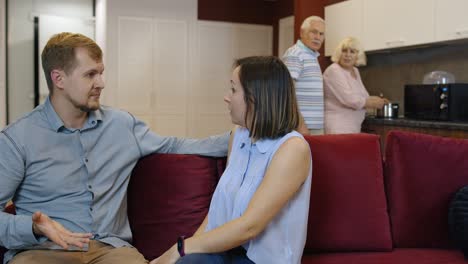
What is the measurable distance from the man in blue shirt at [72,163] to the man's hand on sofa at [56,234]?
0.42ft

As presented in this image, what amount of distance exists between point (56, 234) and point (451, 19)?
3499mm

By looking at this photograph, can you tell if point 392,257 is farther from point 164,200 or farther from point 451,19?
point 451,19

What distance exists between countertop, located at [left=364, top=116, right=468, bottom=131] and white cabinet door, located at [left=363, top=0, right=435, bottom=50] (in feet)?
2.33

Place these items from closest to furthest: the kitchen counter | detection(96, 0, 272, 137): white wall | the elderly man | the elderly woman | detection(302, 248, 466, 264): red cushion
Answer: detection(302, 248, 466, 264): red cushion
the kitchen counter
the elderly man
the elderly woman
detection(96, 0, 272, 137): white wall

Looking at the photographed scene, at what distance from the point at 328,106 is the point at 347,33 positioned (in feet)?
3.83

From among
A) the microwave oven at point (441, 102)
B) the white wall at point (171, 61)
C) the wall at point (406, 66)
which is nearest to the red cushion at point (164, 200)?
the microwave oven at point (441, 102)

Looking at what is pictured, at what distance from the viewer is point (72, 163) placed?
1.82 metres

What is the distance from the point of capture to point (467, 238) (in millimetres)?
1933

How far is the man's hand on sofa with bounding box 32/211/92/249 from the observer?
1533mm

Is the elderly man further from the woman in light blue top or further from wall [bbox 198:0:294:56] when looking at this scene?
wall [bbox 198:0:294:56]

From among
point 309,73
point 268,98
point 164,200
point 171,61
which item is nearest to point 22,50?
point 171,61

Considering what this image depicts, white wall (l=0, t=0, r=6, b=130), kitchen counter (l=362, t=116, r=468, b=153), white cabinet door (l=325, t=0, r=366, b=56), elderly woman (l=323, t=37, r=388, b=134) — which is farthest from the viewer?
white wall (l=0, t=0, r=6, b=130)

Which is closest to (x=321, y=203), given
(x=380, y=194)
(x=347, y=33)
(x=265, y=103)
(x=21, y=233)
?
(x=380, y=194)

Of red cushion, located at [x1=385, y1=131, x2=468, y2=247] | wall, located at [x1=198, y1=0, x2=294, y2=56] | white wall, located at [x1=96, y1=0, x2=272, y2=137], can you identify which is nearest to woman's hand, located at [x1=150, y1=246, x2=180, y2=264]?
red cushion, located at [x1=385, y1=131, x2=468, y2=247]
